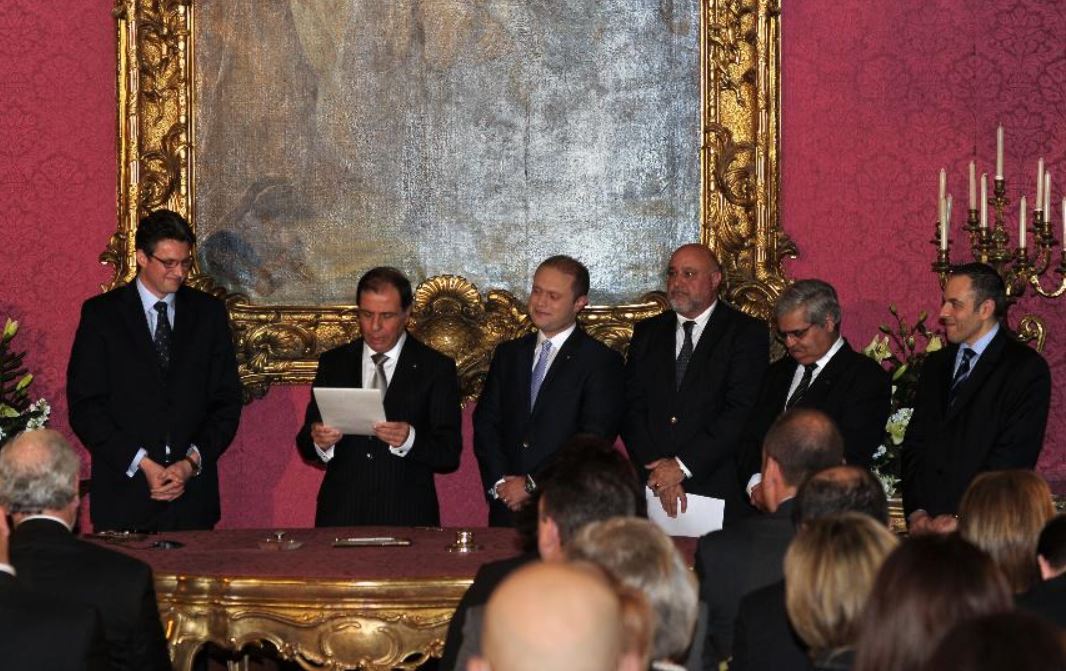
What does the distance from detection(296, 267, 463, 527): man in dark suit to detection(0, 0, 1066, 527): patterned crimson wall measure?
101cm

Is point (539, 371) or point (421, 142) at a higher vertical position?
point (421, 142)

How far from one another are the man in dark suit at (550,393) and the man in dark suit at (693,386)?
15cm

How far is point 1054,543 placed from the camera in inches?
148

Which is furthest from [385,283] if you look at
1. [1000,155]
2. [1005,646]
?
[1005,646]

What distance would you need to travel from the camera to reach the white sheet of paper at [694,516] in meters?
6.35

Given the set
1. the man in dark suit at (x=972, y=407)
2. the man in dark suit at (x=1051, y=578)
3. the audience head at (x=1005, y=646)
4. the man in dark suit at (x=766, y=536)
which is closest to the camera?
the audience head at (x=1005, y=646)

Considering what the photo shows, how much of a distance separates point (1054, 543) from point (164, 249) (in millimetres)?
3842

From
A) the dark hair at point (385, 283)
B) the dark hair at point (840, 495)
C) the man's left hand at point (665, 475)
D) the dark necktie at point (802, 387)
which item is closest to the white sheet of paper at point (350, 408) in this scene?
A: the dark hair at point (385, 283)

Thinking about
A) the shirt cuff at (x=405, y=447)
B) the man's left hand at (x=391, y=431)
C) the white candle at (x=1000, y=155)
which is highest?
the white candle at (x=1000, y=155)

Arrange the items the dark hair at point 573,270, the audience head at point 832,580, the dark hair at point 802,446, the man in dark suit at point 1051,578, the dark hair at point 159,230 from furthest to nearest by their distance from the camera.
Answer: the dark hair at point 573,270
the dark hair at point 159,230
the dark hair at point 802,446
the man in dark suit at point 1051,578
the audience head at point 832,580

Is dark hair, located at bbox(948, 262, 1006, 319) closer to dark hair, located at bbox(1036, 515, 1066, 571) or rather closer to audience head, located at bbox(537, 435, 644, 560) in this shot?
dark hair, located at bbox(1036, 515, 1066, 571)

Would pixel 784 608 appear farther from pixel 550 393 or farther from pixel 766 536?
pixel 550 393

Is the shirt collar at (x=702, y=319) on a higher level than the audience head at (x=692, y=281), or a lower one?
lower

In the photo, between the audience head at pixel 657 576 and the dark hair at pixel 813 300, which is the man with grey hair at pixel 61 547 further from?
the dark hair at pixel 813 300
